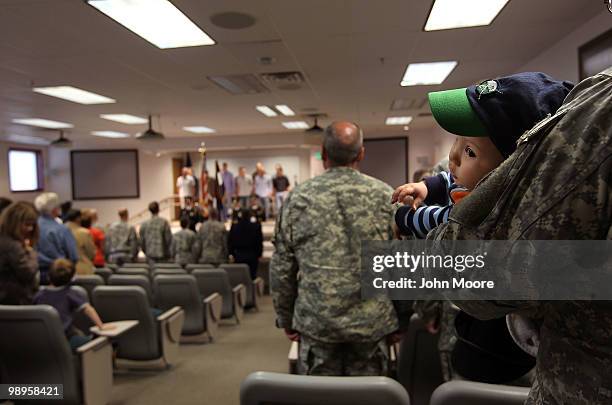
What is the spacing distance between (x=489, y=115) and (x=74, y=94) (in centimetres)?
690

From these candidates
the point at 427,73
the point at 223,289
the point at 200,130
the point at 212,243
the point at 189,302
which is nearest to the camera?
the point at 189,302

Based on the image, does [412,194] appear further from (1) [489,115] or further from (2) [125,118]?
(2) [125,118]

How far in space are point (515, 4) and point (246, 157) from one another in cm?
Answer: 1177

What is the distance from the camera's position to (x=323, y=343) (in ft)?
5.75

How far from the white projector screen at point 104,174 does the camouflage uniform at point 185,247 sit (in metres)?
8.26

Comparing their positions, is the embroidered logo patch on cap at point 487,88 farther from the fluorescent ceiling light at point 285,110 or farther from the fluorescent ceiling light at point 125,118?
the fluorescent ceiling light at point 125,118

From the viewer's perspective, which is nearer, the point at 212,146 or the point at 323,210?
the point at 323,210

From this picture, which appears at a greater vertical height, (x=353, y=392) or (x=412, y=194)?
(x=412, y=194)

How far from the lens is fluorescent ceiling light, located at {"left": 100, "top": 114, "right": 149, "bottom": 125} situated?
8078mm

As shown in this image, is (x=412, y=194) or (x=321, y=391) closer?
(x=412, y=194)

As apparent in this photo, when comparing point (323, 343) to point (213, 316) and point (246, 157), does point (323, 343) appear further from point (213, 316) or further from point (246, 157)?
point (246, 157)

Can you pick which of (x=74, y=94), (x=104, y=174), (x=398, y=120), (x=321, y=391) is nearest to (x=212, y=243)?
(x=74, y=94)

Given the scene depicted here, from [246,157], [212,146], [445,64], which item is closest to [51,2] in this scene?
[445,64]

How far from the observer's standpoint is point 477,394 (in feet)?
3.19
